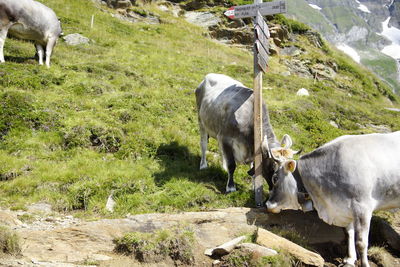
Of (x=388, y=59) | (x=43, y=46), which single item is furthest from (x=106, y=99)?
(x=388, y=59)

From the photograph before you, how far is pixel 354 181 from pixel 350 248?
1123mm

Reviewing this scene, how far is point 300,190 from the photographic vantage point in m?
6.18

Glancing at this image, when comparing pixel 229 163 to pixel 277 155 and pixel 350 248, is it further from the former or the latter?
pixel 350 248

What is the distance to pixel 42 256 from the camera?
4.79 m

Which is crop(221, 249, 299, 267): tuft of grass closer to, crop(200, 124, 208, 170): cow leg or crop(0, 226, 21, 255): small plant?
crop(0, 226, 21, 255): small plant

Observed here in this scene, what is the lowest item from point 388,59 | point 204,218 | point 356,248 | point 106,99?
point 388,59

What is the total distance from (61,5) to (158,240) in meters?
28.0

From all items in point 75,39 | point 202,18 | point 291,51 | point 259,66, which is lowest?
point 291,51

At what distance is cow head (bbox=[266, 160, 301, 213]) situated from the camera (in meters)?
6.22

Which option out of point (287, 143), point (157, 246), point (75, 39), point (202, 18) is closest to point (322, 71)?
point (202, 18)

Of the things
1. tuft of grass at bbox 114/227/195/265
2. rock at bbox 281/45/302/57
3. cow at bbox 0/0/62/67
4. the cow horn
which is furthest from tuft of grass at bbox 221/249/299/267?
rock at bbox 281/45/302/57

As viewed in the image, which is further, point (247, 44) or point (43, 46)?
point (247, 44)

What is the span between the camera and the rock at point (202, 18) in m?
37.6

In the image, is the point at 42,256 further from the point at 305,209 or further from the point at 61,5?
the point at 61,5
